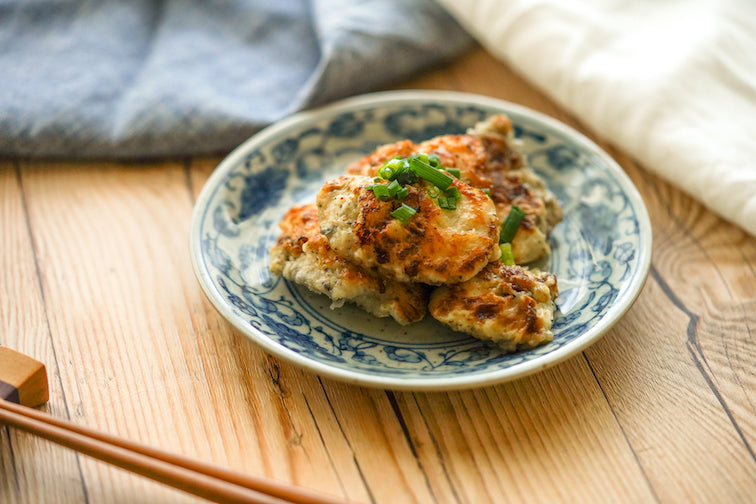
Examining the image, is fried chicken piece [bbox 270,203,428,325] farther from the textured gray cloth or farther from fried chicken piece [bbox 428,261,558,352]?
the textured gray cloth

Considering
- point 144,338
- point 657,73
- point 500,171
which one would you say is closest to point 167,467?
point 144,338

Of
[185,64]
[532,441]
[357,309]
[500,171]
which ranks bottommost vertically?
[185,64]

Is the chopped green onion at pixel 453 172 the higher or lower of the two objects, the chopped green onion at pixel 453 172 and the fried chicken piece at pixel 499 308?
the higher

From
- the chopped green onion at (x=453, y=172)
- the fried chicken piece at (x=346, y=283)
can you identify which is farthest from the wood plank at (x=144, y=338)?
the chopped green onion at (x=453, y=172)

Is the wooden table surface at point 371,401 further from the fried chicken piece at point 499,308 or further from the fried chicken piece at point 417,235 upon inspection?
the fried chicken piece at point 417,235

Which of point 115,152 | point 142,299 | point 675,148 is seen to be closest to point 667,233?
point 675,148

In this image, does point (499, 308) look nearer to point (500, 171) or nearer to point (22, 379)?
point (500, 171)

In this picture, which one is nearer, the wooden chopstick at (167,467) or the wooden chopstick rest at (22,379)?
the wooden chopstick at (167,467)
